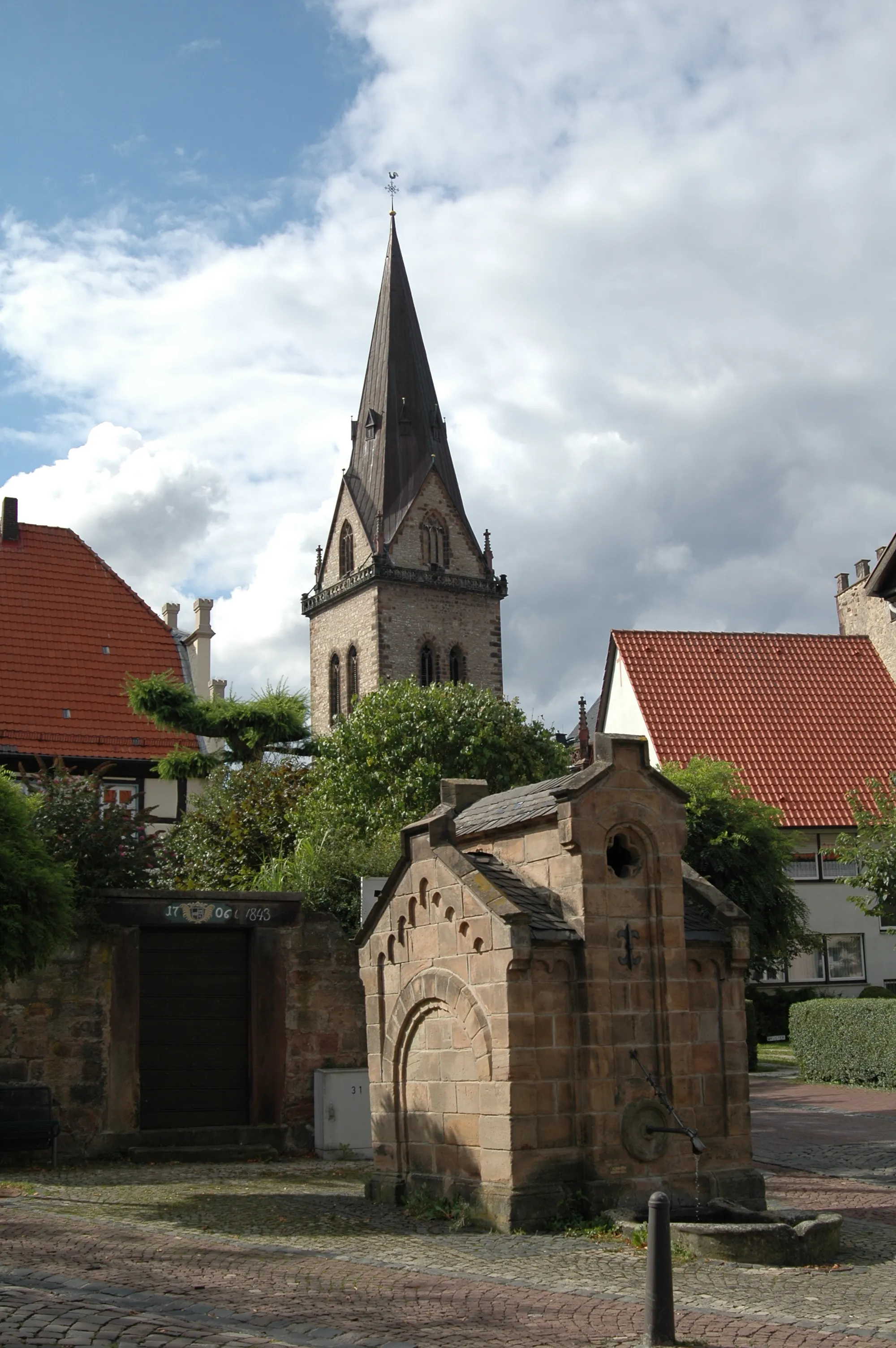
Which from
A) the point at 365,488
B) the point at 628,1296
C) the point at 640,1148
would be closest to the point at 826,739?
the point at 640,1148

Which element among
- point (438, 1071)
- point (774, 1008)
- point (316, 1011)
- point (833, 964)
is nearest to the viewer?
point (438, 1071)

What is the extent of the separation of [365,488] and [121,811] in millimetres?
Answer: 59598

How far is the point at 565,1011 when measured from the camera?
11.2m

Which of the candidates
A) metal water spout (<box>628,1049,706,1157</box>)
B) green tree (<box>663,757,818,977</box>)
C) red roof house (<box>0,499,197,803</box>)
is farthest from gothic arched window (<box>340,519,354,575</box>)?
metal water spout (<box>628,1049,706,1157</box>)

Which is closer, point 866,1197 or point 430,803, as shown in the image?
point 866,1197

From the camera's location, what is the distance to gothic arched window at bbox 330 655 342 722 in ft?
243

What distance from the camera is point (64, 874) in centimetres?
1331

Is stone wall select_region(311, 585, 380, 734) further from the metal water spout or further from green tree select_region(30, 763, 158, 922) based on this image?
the metal water spout

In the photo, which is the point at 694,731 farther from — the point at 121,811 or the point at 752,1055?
the point at 121,811

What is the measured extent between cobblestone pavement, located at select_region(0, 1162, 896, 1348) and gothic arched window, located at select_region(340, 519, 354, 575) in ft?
209

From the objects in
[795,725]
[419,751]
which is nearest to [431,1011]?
[419,751]

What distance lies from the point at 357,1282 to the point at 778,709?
110 feet

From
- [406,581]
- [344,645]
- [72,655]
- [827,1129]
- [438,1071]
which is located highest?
[406,581]

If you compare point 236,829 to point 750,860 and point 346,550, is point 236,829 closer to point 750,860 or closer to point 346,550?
point 750,860
